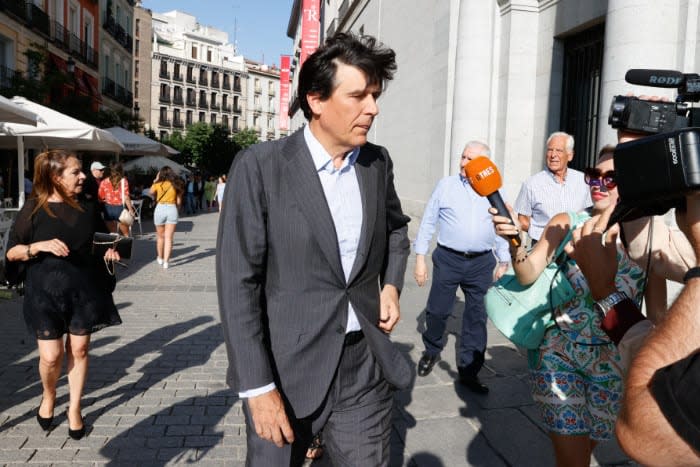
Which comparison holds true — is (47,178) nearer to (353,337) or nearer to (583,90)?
(353,337)

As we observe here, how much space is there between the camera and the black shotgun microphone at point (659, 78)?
1674 millimetres

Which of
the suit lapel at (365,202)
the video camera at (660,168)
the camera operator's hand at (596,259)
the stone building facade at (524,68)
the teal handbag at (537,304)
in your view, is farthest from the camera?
the stone building facade at (524,68)

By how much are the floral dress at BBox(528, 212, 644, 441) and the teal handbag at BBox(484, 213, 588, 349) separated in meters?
0.05

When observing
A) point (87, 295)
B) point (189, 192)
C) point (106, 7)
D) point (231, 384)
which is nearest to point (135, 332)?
point (87, 295)

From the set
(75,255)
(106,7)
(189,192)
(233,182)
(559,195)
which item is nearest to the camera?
(233,182)

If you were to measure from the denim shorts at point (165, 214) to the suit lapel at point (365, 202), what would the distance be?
855cm

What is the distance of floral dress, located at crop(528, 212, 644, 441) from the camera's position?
101 inches

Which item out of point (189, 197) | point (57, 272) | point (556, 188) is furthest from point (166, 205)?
point (189, 197)

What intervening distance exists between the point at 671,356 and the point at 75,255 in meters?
3.64

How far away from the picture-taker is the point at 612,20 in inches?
245

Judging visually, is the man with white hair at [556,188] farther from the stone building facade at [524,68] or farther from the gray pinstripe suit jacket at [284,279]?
the gray pinstripe suit jacket at [284,279]

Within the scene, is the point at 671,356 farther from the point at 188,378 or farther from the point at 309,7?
the point at 309,7

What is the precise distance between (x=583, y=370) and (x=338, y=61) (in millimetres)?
1723

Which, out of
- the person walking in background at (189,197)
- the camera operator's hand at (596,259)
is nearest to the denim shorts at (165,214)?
the camera operator's hand at (596,259)
